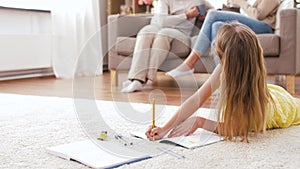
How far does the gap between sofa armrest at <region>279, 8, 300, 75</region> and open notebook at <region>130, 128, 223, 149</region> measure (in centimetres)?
118

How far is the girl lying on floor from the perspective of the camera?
112 cm

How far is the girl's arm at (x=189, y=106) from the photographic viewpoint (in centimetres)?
109

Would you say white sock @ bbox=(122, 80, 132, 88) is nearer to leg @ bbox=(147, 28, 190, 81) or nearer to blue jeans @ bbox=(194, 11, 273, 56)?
leg @ bbox=(147, 28, 190, 81)

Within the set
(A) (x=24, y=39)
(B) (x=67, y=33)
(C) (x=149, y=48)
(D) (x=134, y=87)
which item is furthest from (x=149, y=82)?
(B) (x=67, y=33)

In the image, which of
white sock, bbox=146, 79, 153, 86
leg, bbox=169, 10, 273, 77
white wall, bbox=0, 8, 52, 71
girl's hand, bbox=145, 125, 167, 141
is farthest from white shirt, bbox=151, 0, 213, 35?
girl's hand, bbox=145, 125, 167, 141

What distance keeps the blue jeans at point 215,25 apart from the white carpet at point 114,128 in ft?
2.82

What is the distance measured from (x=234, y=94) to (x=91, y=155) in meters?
0.45

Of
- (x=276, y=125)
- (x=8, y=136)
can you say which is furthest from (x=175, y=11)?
(x=8, y=136)

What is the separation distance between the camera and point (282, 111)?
1.30 meters

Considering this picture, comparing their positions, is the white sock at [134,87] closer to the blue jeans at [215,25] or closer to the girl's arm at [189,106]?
the blue jeans at [215,25]

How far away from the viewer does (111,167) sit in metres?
0.85

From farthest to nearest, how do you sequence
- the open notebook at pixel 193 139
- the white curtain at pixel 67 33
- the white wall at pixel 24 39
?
the white curtain at pixel 67 33 → the white wall at pixel 24 39 → the open notebook at pixel 193 139

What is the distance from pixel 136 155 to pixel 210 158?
0.17 meters

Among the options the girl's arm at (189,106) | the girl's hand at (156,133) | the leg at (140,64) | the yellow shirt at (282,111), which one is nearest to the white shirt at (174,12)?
the leg at (140,64)
